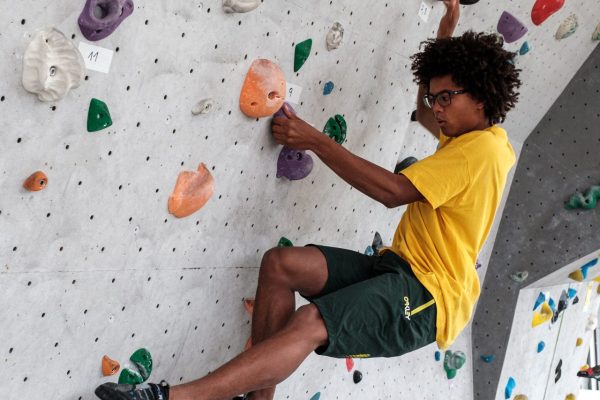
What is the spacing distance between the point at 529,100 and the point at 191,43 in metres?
2.13

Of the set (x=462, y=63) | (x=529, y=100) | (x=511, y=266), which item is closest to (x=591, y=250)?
(x=511, y=266)

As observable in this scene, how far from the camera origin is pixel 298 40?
2188mm

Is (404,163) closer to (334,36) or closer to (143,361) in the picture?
(334,36)

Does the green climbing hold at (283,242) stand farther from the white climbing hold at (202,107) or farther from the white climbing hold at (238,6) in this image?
the white climbing hold at (238,6)

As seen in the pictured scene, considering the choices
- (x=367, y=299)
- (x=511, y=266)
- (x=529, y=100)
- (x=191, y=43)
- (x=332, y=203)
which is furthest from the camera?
(x=511, y=266)

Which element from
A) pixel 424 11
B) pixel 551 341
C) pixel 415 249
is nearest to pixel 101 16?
pixel 415 249

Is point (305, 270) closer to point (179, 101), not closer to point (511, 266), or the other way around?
point (179, 101)

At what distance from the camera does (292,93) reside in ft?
7.35

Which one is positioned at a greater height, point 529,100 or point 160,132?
point 529,100

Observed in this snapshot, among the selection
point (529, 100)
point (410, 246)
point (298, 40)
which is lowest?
point (410, 246)

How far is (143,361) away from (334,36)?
3.43 feet

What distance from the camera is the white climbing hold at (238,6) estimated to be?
6.18 feet

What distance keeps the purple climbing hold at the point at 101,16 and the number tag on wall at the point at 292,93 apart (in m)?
0.65

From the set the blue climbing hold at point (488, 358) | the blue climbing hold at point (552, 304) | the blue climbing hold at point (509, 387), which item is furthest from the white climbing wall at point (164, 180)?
the blue climbing hold at point (552, 304)
